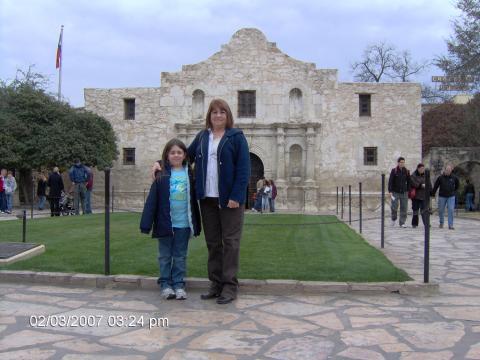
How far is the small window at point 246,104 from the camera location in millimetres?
24344

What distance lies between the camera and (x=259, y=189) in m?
22.0

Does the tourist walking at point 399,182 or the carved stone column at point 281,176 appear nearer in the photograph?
the tourist walking at point 399,182

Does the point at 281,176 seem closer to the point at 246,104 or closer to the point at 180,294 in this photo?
the point at 246,104

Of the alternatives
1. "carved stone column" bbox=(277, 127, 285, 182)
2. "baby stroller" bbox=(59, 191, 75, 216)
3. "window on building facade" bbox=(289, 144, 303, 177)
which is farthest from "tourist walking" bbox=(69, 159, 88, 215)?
"window on building facade" bbox=(289, 144, 303, 177)

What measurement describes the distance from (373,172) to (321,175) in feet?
7.88

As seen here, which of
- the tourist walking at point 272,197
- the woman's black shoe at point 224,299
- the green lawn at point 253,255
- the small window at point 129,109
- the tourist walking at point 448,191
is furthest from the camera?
the small window at point 129,109

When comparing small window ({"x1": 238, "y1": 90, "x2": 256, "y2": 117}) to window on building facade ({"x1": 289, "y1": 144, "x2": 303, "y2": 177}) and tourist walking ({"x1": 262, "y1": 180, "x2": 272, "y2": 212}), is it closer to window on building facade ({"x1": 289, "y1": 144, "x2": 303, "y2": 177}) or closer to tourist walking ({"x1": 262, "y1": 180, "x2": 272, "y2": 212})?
window on building facade ({"x1": 289, "y1": 144, "x2": 303, "y2": 177})

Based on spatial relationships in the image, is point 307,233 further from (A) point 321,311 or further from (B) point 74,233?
(A) point 321,311

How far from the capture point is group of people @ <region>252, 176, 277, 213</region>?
21.5m

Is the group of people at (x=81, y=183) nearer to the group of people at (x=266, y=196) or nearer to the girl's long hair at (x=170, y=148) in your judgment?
the group of people at (x=266, y=196)

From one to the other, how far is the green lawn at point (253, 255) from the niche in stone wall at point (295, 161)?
44.0 feet

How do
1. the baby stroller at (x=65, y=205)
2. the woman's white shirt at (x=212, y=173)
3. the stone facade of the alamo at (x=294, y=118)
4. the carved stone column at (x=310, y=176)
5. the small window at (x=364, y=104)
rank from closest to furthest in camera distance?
the woman's white shirt at (x=212, y=173), the baby stroller at (x=65, y=205), the carved stone column at (x=310, y=176), the stone facade of the alamo at (x=294, y=118), the small window at (x=364, y=104)

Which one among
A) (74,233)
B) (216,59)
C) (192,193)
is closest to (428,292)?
(192,193)

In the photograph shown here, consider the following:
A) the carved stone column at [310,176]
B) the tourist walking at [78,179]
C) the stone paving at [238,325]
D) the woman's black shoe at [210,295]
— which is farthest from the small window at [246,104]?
the woman's black shoe at [210,295]
